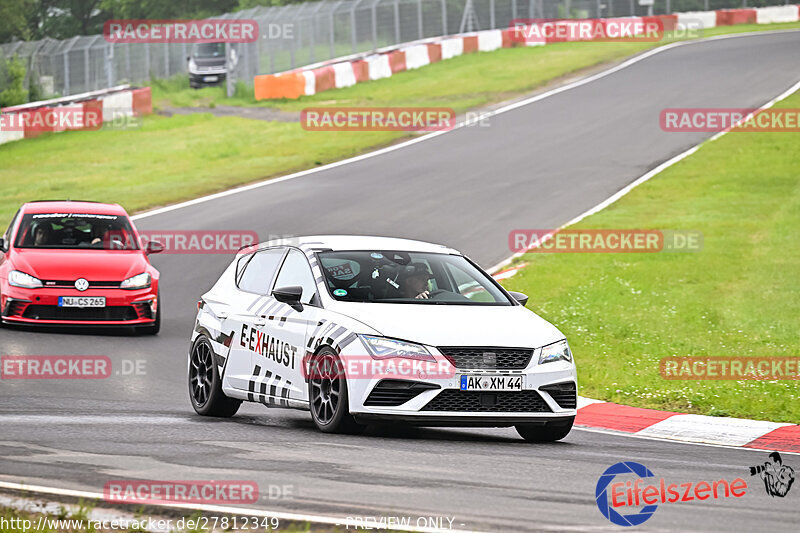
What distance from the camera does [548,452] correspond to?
31.4 feet

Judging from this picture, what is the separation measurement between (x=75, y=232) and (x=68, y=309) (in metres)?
1.75

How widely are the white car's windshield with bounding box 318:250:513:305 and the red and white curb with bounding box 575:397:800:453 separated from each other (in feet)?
5.11

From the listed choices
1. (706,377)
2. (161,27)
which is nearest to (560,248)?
(706,377)

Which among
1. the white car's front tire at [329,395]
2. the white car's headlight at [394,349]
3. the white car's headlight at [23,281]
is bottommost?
the white car's headlight at [23,281]

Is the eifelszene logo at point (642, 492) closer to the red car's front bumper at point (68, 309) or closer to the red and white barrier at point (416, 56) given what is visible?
the red car's front bumper at point (68, 309)

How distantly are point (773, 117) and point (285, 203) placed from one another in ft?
45.3

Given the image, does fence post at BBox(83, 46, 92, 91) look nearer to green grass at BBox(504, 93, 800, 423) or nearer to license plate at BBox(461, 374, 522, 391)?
green grass at BBox(504, 93, 800, 423)

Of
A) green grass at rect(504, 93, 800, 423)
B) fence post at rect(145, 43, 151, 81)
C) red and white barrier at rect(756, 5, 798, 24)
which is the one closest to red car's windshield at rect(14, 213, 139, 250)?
green grass at rect(504, 93, 800, 423)

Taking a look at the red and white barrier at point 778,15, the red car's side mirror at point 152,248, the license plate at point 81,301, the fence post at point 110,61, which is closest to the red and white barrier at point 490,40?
the fence post at point 110,61

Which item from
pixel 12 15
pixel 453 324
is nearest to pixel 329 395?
pixel 453 324

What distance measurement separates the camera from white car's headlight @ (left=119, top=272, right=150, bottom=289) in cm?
1672

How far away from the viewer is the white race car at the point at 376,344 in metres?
9.64

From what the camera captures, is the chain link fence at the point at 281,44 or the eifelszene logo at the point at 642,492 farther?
the chain link fence at the point at 281,44

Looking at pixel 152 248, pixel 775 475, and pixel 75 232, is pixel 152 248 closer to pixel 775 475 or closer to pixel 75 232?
pixel 75 232
